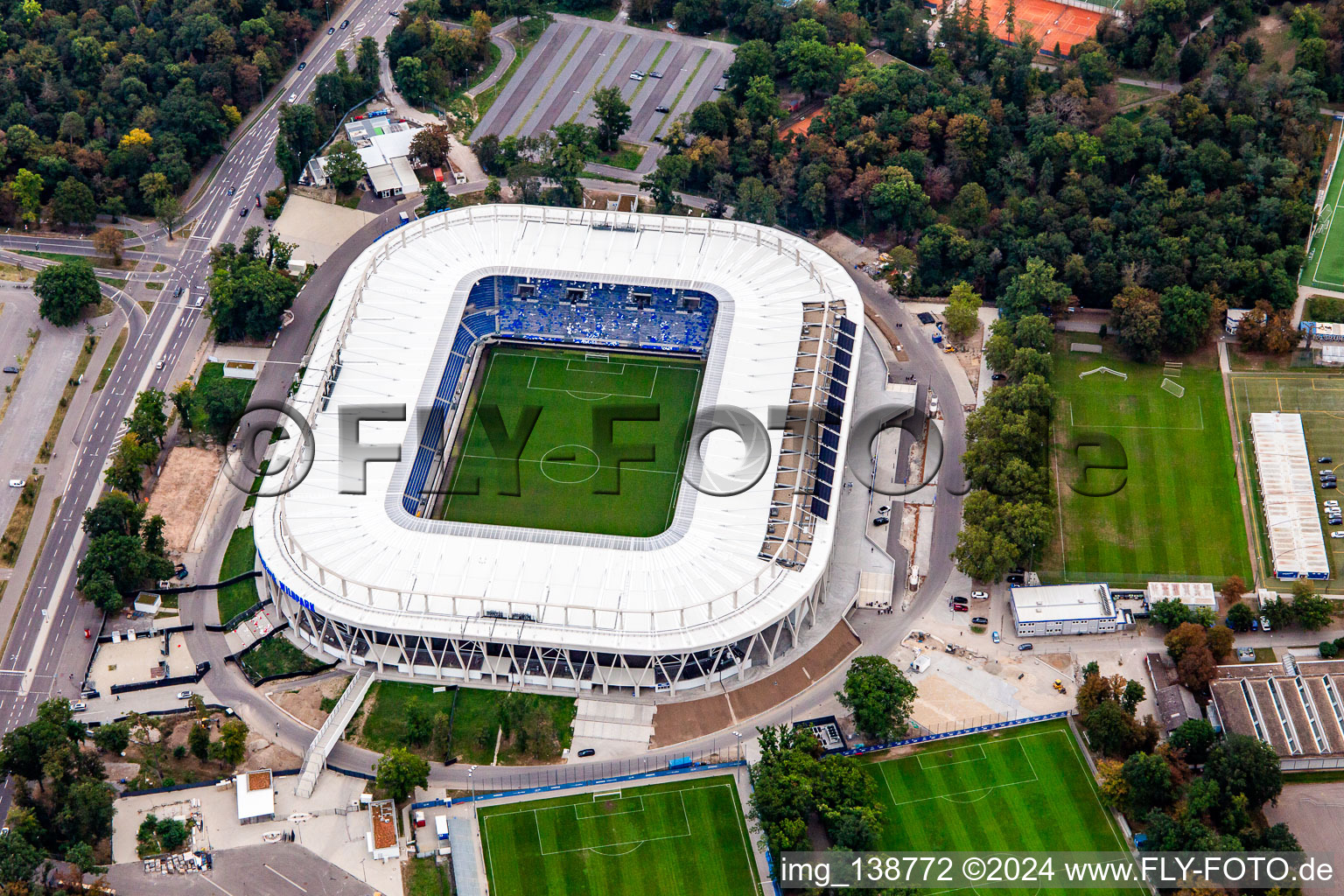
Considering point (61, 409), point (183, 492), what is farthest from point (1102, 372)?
point (61, 409)

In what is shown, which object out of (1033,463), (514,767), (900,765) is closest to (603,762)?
(514,767)

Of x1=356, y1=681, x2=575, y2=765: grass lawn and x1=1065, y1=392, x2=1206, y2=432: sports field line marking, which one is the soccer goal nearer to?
x1=1065, y1=392, x2=1206, y2=432: sports field line marking

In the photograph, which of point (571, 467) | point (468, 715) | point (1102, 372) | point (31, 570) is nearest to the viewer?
point (468, 715)

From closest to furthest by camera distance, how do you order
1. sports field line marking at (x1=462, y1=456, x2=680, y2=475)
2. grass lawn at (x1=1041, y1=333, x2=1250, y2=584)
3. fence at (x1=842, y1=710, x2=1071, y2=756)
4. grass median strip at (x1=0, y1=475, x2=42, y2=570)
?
fence at (x1=842, y1=710, x2=1071, y2=756)
grass lawn at (x1=1041, y1=333, x2=1250, y2=584)
grass median strip at (x1=0, y1=475, x2=42, y2=570)
sports field line marking at (x1=462, y1=456, x2=680, y2=475)

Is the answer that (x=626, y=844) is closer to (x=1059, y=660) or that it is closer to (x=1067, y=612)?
(x=1059, y=660)

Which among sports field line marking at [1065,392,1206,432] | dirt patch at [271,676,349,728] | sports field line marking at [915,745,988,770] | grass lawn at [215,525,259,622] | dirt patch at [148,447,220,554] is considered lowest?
sports field line marking at [915,745,988,770]

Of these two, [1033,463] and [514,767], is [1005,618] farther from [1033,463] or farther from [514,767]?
[514,767]

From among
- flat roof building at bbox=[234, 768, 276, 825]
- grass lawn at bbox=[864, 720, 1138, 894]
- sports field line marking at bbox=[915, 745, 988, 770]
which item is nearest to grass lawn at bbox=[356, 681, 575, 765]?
flat roof building at bbox=[234, 768, 276, 825]
